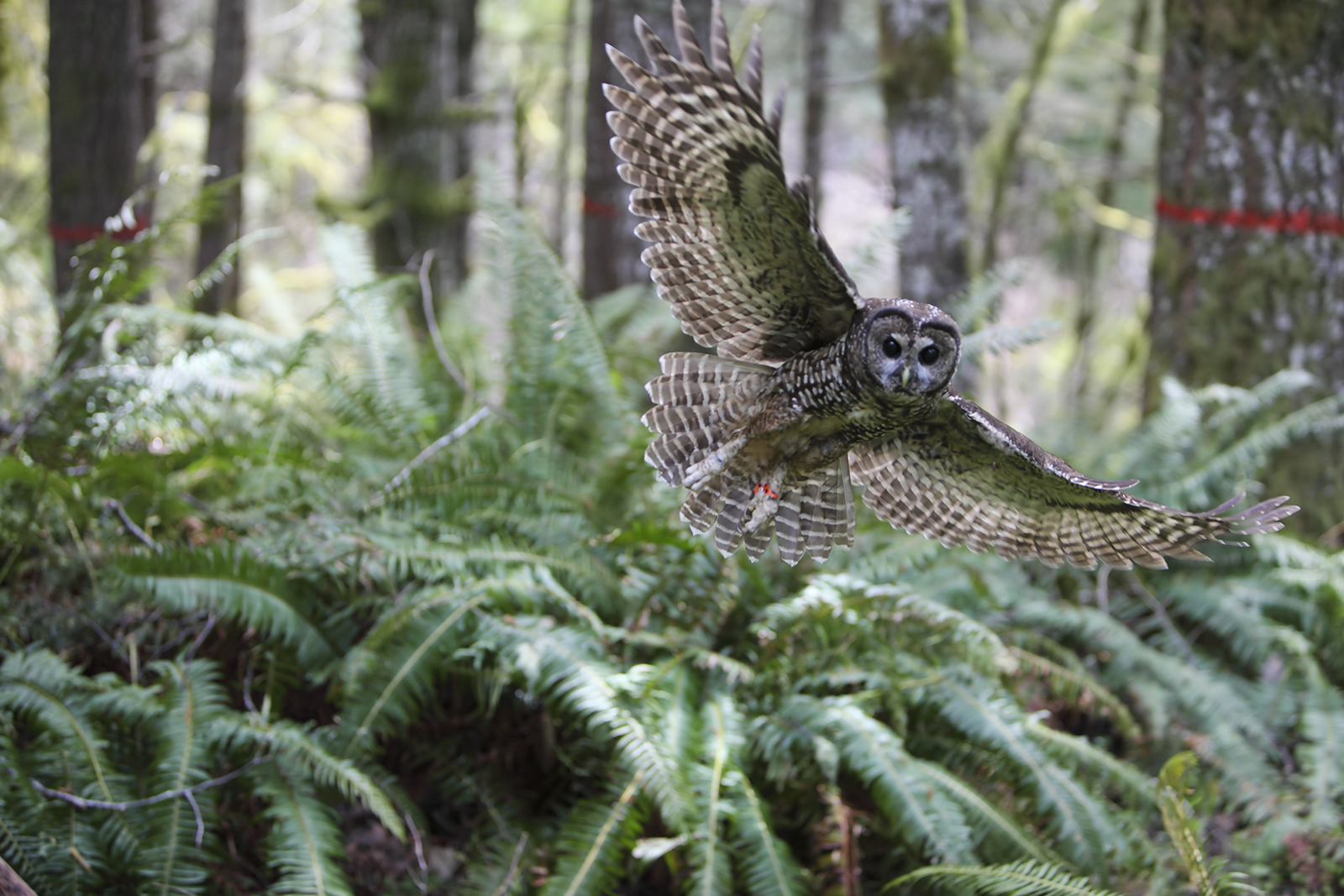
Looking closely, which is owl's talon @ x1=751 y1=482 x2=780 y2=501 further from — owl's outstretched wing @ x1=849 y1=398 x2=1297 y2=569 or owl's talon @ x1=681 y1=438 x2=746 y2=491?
owl's outstretched wing @ x1=849 y1=398 x2=1297 y2=569

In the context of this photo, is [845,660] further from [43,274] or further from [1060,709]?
[43,274]

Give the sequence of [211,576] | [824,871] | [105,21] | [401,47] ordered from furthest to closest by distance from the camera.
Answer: [401,47] < [105,21] < [824,871] < [211,576]

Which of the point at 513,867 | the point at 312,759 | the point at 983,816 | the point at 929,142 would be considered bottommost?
the point at 513,867

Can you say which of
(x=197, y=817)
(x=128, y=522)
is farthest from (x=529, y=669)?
(x=128, y=522)

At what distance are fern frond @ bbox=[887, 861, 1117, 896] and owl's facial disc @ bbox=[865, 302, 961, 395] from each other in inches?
50.2

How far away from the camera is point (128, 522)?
3.00 meters

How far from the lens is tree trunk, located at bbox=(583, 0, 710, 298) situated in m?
4.73

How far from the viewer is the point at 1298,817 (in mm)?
3156

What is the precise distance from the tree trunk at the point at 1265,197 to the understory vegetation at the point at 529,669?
0.75 m

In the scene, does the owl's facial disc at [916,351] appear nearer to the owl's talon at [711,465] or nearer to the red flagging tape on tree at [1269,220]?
the owl's talon at [711,465]

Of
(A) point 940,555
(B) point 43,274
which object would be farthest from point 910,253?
(B) point 43,274

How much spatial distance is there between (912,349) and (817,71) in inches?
306

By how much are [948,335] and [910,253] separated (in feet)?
10.7

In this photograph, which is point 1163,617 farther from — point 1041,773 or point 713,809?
point 713,809
